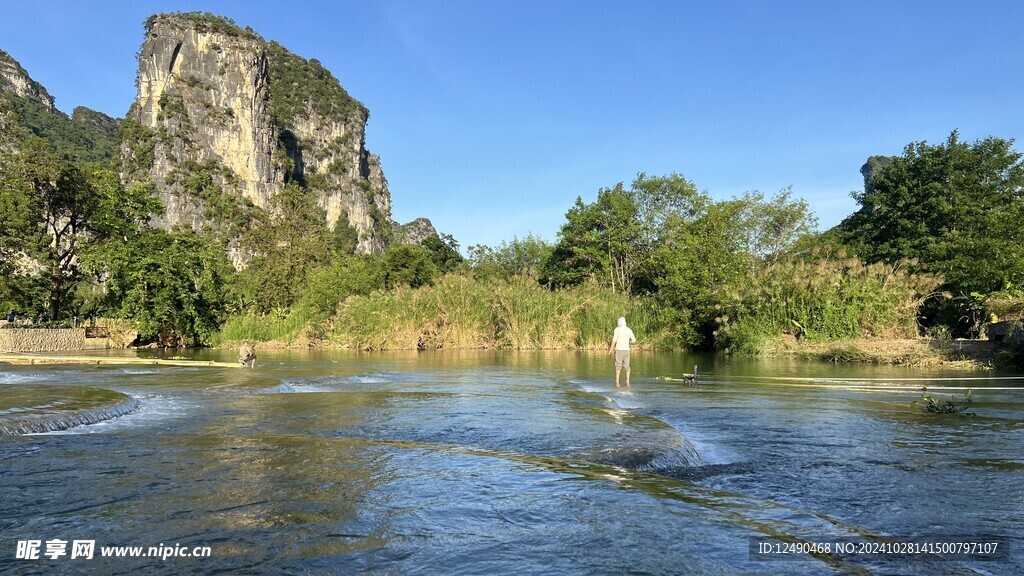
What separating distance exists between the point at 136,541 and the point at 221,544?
510 millimetres

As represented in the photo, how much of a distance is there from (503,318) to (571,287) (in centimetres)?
532

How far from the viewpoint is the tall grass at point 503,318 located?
27.8m

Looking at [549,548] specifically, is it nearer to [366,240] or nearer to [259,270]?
[259,270]

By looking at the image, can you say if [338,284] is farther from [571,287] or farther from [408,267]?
[571,287]

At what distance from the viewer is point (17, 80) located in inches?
5886

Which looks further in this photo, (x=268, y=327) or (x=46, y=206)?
(x=268, y=327)

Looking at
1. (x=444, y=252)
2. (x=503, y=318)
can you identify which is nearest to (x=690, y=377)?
(x=503, y=318)

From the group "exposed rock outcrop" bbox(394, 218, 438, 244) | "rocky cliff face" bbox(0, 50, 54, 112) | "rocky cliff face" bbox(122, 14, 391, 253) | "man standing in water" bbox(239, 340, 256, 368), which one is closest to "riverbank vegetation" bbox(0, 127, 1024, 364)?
"man standing in water" bbox(239, 340, 256, 368)

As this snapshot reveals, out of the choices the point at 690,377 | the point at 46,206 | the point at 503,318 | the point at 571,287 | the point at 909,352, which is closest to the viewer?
the point at 690,377

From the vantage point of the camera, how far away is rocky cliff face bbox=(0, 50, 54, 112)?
144m

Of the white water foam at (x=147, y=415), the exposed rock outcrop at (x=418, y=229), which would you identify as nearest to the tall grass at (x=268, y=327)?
the white water foam at (x=147, y=415)

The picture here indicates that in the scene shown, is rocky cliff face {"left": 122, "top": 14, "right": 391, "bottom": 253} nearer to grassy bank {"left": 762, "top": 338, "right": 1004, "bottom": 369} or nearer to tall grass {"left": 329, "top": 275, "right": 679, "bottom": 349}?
tall grass {"left": 329, "top": 275, "right": 679, "bottom": 349}

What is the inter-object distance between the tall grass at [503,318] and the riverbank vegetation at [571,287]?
2.4 inches

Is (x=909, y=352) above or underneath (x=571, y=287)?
underneath
